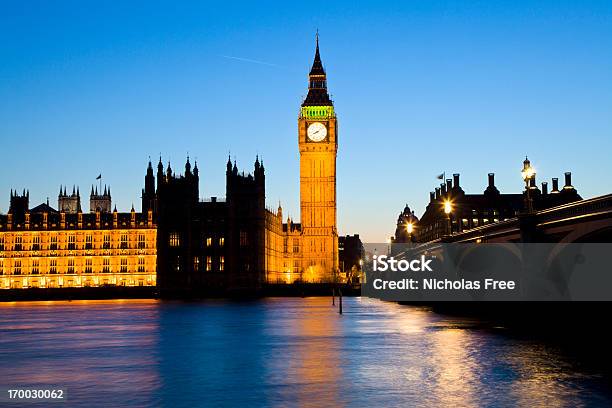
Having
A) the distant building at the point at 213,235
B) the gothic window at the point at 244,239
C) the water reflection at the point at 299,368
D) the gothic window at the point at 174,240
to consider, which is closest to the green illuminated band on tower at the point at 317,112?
the distant building at the point at 213,235

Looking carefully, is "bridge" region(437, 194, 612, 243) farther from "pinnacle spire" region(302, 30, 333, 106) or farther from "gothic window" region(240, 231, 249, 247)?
"pinnacle spire" region(302, 30, 333, 106)

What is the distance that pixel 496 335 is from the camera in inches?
1672

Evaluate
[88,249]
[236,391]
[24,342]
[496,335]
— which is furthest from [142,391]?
[88,249]

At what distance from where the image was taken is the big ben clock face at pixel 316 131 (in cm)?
18000

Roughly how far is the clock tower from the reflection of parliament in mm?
207

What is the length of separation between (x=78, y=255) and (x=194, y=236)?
32.7 meters

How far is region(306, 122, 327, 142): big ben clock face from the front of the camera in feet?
591

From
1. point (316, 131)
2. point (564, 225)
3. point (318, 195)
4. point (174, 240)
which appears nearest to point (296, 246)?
point (318, 195)

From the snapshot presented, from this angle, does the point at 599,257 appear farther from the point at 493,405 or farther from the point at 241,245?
the point at 241,245

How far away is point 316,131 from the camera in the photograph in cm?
18062

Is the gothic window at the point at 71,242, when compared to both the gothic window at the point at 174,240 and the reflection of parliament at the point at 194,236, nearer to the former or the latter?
the reflection of parliament at the point at 194,236

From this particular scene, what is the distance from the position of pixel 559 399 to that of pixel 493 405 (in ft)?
6.40

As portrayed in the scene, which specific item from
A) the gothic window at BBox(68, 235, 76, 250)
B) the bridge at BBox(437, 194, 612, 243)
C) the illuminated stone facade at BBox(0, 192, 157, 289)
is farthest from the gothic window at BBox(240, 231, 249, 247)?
the bridge at BBox(437, 194, 612, 243)

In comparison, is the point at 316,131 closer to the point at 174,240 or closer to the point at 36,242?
the point at 174,240
